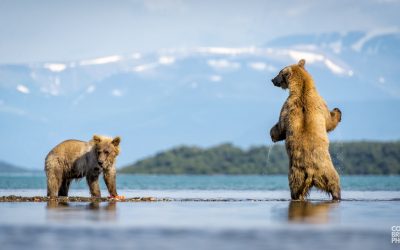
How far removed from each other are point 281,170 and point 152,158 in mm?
14615

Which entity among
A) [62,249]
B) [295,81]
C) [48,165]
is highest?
[295,81]

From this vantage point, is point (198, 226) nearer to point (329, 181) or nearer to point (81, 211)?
point (81, 211)

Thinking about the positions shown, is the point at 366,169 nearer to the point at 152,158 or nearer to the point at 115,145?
the point at 152,158

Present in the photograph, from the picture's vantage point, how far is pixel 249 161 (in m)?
95.3

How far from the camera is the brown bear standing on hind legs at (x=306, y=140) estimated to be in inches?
685

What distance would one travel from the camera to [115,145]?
1934cm

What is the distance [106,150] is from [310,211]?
5859 millimetres

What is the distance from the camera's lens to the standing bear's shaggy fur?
19172 millimetres

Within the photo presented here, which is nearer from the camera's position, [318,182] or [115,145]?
[318,182]

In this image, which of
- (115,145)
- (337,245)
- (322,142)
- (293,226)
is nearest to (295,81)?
(322,142)

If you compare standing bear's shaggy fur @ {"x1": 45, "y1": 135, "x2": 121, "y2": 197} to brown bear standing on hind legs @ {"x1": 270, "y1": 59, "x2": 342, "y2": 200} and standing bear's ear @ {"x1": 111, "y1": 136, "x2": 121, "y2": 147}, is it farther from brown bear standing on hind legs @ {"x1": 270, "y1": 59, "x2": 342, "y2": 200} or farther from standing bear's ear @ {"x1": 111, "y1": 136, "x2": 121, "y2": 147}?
brown bear standing on hind legs @ {"x1": 270, "y1": 59, "x2": 342, "y2": 200}

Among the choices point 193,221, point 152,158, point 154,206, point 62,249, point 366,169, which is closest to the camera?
point 62,249

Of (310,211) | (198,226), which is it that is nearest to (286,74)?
(310,211)

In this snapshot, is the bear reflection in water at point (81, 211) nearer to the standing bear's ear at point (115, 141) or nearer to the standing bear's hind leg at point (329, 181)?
the standing bear's ear at point (115, 141)
